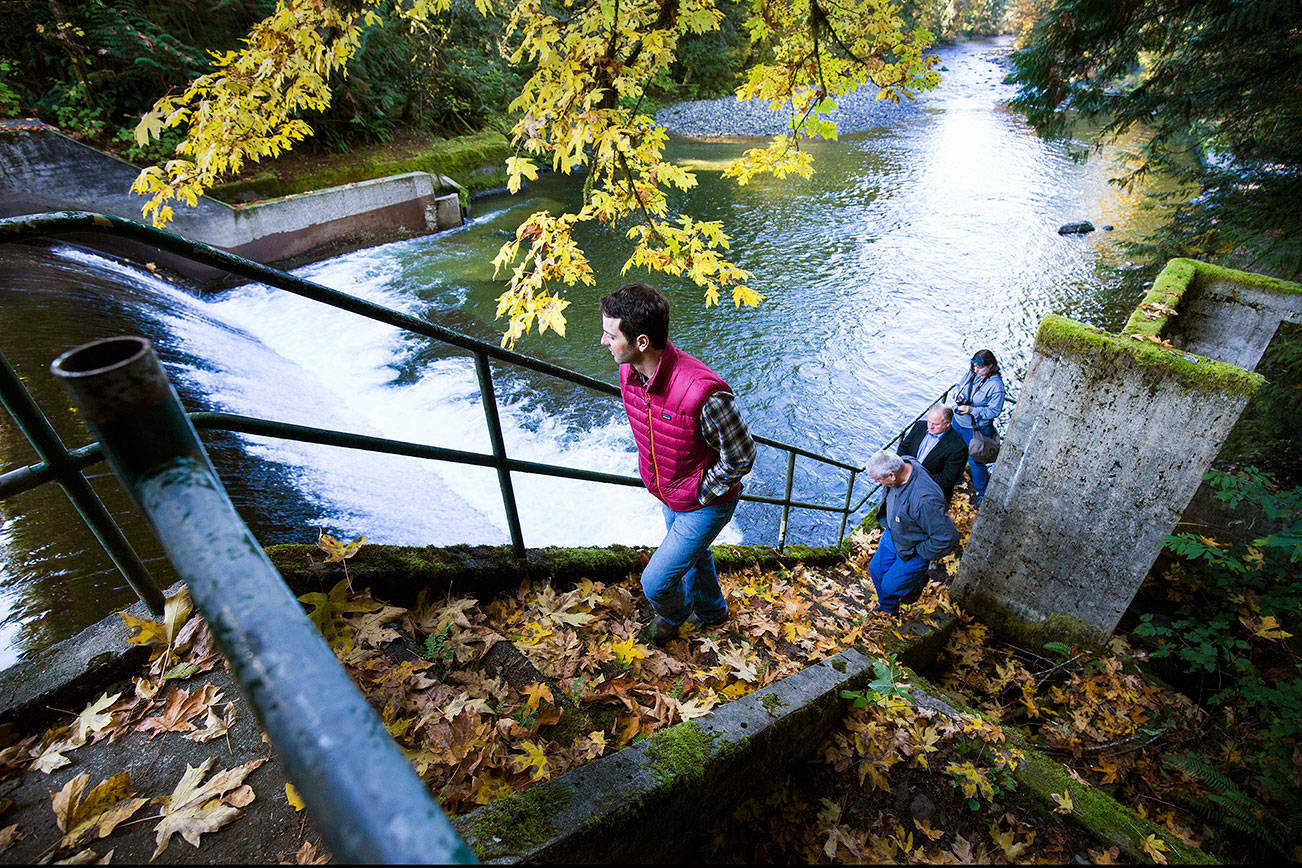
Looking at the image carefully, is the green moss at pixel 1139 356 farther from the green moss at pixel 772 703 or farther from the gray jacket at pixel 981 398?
the green moss at pixel 772 703

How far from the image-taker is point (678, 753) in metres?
1.86

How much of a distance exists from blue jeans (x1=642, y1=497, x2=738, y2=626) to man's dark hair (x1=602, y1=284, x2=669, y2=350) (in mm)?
916

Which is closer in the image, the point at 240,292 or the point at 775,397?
the point at 775,397

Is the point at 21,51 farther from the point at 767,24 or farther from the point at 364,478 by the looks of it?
the point at 767,24

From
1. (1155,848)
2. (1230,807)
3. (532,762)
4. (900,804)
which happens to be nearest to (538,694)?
(532,762)

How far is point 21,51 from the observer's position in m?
12.5

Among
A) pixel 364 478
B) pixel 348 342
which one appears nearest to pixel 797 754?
pixel 364 478

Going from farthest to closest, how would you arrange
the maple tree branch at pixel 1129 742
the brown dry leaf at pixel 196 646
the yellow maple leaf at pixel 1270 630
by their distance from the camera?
the yellow maple leaf at pixel 1270 630
the maple tree branch at pixel 1129 742
the brown dry leaf at pixel 196 646

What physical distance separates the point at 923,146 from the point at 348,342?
25.9 metres

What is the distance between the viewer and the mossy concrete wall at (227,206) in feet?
34.8

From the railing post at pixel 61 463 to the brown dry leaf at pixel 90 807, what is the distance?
21.4 inches

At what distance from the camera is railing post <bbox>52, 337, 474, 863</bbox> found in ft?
1.54

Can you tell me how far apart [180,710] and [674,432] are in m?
1.99

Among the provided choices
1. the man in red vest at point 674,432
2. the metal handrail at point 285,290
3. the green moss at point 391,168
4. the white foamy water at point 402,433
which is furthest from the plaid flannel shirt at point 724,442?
the green moss at point 391,168
